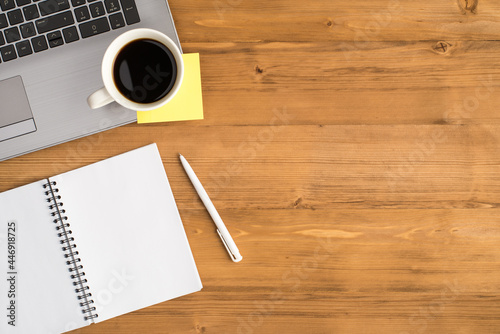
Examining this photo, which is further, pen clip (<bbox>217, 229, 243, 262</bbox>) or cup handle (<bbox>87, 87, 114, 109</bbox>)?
pen clip (<bbox>217, 229, 243, 262</bbox>)

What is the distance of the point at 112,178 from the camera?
2.18 ft

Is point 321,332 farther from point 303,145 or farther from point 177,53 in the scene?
point 177,53

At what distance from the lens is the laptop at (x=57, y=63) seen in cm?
60

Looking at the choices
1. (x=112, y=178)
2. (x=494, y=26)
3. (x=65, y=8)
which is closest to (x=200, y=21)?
(x=65, y=8)

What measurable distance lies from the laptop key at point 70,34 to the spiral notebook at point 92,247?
21 cm

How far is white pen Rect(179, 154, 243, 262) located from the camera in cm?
66

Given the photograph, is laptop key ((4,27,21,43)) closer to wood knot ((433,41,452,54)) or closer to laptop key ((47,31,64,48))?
laptop key ((47,31,64,48))

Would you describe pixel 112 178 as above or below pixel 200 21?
below

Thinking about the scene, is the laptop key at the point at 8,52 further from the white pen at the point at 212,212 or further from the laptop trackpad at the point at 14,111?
the white pen at the point at 212,212

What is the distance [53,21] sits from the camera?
599 mm

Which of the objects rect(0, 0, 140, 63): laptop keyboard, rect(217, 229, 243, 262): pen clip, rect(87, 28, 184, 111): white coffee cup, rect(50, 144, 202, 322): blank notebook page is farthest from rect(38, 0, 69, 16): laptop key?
rect(217, 229, 243, 262): pen clip

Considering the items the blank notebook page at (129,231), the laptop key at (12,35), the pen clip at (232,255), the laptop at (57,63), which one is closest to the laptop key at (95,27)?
the laptop at (57,63)

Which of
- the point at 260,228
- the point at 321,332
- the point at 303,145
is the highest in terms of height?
the point at 303,145

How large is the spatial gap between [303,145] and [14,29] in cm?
52
